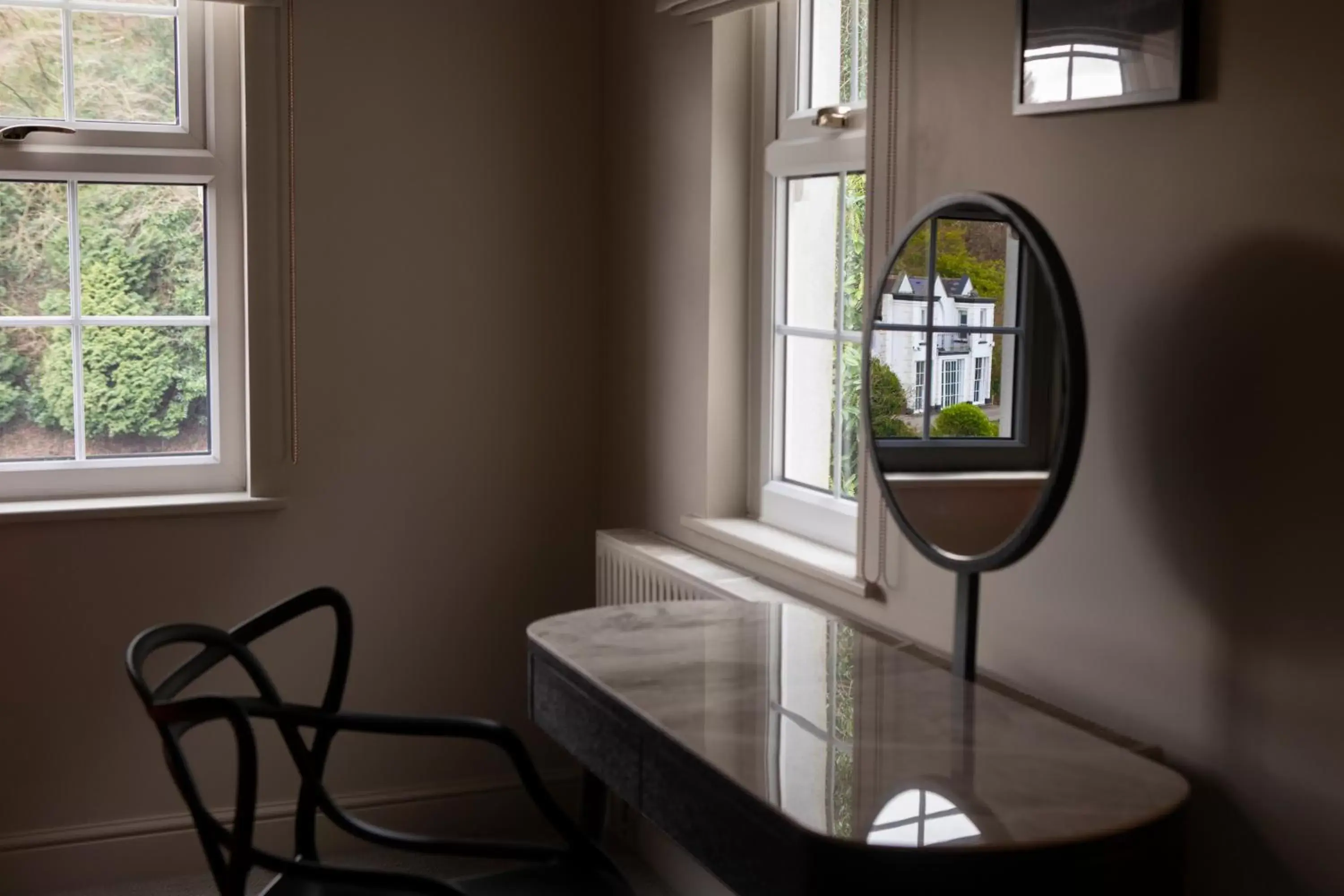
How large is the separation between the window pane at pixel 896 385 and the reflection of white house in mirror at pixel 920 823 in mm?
677

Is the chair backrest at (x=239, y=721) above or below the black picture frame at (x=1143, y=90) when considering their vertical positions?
below

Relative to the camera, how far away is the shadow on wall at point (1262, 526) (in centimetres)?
170

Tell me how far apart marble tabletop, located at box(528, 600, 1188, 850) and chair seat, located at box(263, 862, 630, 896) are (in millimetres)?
333

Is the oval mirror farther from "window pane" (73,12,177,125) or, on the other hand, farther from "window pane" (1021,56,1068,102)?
"window pane" (73,12,177,125)

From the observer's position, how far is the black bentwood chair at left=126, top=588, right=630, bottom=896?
1.96m

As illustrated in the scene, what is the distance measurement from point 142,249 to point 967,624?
2221 mm

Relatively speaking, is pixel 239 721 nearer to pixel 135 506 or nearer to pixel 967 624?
pixel 967 624

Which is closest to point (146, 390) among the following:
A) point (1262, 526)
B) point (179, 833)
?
point (179, 833)

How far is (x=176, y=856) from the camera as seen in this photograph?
3533mm

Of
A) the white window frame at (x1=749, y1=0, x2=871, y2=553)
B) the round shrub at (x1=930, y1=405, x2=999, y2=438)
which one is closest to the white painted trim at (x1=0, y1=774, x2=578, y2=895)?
the white window frame at (x1=749, y1=0, x2=871, y2=553)

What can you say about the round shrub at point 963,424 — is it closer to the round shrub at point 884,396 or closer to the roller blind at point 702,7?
the round shrub at point 884,396

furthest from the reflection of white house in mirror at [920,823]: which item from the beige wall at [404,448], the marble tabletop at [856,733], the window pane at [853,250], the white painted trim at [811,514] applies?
the beige wall at [404,448]

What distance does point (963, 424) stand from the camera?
6.89ft

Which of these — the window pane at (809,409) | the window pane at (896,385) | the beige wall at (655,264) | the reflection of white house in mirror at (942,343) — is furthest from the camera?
the beige wall at (655,264)
